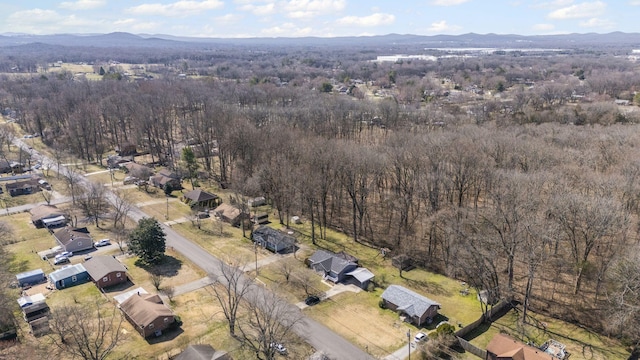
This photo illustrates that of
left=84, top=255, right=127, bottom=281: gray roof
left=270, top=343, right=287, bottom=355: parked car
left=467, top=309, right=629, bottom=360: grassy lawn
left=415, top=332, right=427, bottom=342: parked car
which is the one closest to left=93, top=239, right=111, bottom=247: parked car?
left=84, top=255, right=127, bottom=281: gray roof

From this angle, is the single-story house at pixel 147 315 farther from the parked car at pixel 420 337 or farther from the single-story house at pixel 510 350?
the single-story house at pixel 510 350

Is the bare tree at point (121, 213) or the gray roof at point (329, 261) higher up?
the bare tree at point (121, 213)

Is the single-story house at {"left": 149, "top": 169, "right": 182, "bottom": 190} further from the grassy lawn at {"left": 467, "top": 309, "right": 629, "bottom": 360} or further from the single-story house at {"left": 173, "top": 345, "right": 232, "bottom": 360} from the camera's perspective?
the grassy lawn at {"left": 467, "top": 309, "right": 629, "bottom": 360}

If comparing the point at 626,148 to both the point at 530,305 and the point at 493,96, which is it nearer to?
the point at 530,305

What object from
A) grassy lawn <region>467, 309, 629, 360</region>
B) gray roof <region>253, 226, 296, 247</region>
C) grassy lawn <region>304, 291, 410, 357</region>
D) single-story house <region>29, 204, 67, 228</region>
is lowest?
grassy lawn <region>467, 309, 629, 360</region>

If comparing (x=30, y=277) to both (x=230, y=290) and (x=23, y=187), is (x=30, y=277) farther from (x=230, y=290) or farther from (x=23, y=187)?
(x=23, y=187)

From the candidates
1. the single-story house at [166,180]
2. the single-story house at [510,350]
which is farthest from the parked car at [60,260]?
the single-story house at [510,350]
